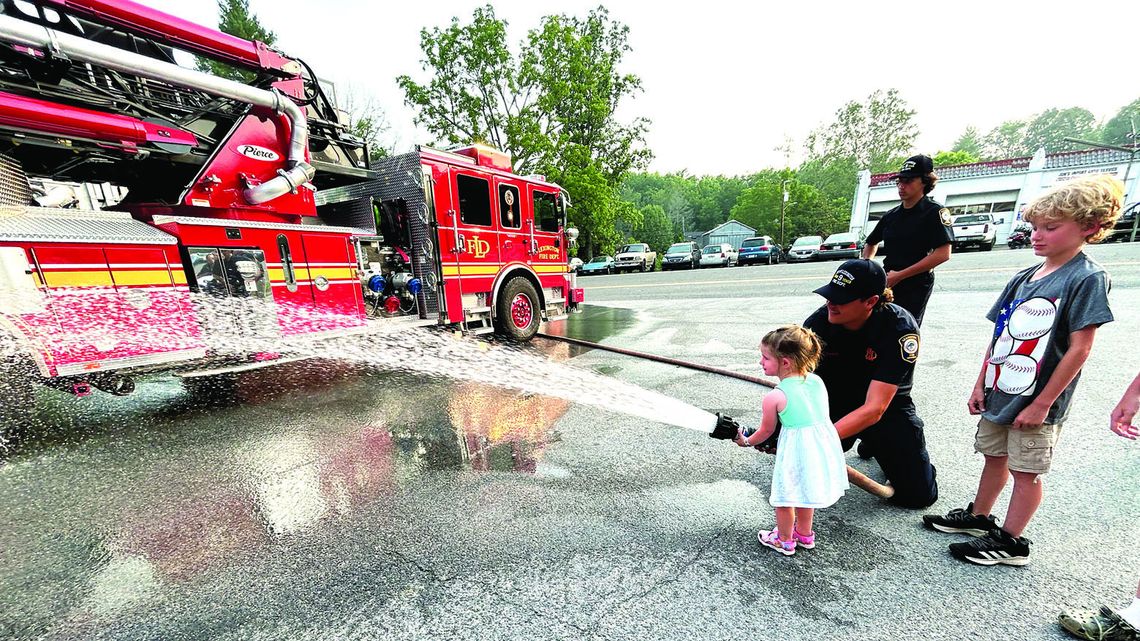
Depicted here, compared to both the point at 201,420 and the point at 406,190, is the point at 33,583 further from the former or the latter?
the point at 406,190

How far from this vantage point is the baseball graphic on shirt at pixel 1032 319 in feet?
6.13

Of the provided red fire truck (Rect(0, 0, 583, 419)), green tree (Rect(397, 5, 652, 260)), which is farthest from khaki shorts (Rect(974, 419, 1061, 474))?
green tree (Rect(397, 5, 652, 260))

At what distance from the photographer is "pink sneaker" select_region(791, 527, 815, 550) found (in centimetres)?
209

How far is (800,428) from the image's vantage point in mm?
1976

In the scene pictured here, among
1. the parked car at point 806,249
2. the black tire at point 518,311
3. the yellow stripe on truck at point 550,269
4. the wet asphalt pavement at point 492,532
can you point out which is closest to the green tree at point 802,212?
the parked car at point 806,249

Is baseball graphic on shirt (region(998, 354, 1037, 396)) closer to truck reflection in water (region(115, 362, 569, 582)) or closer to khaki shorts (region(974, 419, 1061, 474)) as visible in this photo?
khaki shorts (region(974, 419, 1061, 474))

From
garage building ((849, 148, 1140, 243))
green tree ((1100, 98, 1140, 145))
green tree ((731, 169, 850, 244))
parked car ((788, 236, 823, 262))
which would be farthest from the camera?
green tree ((1100, 98, 1140, 145))

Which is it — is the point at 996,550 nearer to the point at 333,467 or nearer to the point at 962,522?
the point at 962,522

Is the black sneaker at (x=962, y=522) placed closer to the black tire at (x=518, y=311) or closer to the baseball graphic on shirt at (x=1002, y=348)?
the baseball graphic on shirt at (x=1002, y=348)

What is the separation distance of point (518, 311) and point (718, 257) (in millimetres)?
20075

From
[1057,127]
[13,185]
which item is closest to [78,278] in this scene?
[13,185]

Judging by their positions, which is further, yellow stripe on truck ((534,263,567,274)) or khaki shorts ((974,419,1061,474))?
yellow stripe on truck ((534,263,567,274))

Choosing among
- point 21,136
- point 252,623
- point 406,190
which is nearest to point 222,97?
point 21,136

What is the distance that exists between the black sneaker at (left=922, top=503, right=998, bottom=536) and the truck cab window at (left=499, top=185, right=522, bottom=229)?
5994mm
